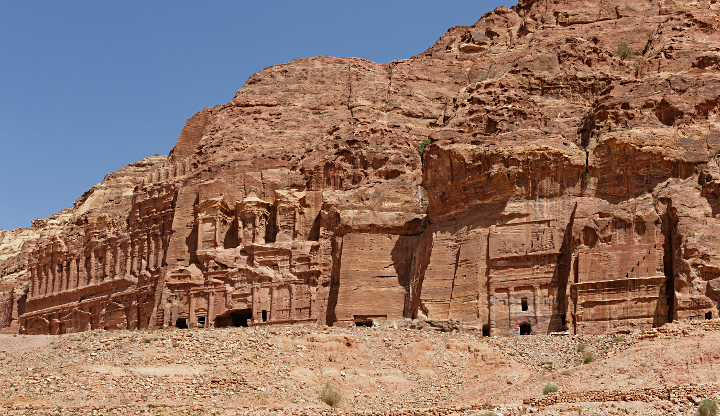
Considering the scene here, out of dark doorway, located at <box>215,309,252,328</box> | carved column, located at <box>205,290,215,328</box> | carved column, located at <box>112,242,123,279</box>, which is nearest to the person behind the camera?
carved column, located at <box>205,290,215,328</box>

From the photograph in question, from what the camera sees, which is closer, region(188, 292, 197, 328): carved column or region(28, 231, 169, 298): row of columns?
region(188, 292, 197, 328): carved column

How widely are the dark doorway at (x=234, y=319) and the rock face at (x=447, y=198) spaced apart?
17cm

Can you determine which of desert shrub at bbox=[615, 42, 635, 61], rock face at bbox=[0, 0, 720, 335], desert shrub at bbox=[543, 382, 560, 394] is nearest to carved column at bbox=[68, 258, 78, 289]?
rock face at bbox=[0, 0, 720, 335]

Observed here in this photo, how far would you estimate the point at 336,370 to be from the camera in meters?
49.3

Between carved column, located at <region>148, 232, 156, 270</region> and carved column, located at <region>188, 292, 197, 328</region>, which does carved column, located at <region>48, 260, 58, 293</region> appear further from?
carved column, located at <region>188, 292, 197, 328</region>

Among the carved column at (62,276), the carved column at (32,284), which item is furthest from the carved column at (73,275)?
the carved column at (32,284)

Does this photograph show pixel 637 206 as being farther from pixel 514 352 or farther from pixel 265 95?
pixel 265 95

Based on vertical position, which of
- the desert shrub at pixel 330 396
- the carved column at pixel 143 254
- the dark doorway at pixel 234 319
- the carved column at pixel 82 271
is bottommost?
the desert shrub at pixel 330 396

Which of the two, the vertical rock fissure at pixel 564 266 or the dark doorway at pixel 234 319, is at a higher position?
the vertical rock fissure at pixel 564 266

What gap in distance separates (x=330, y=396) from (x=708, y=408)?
14274 millimetres

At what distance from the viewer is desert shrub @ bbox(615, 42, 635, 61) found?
7331 centimetres

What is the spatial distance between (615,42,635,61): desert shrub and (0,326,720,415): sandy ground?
2581 cm

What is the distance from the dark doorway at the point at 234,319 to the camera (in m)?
68.4

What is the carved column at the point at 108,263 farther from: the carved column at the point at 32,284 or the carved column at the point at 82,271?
the carved column at the point at 32,284
